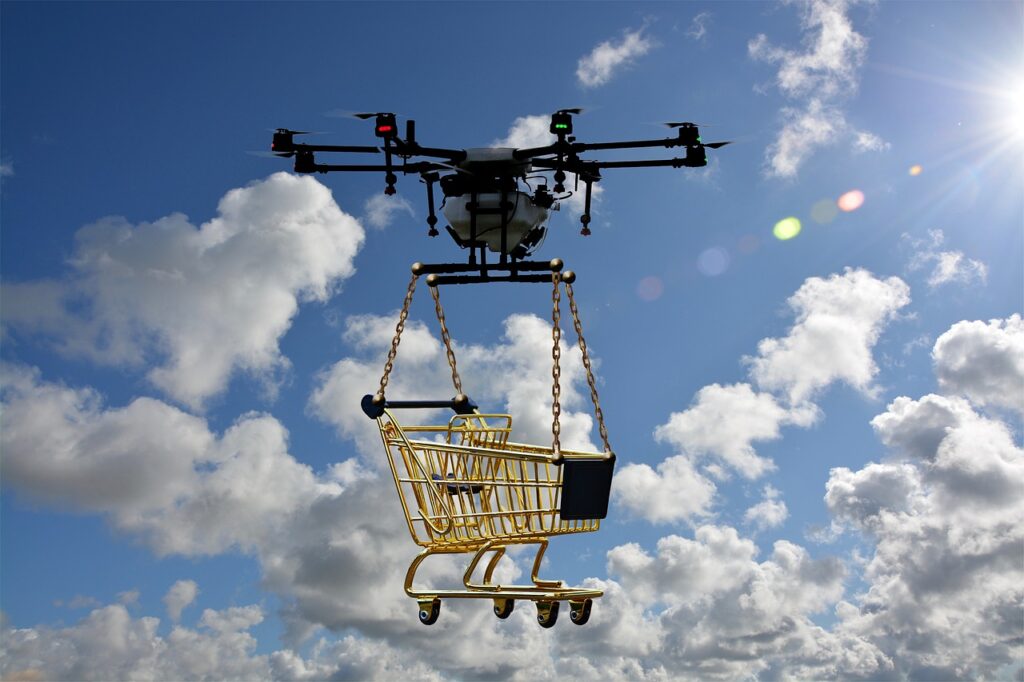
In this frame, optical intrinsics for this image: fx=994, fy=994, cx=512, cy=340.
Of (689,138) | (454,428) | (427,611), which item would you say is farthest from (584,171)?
(427,611)

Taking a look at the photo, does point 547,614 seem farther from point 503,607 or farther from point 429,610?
point 429,610

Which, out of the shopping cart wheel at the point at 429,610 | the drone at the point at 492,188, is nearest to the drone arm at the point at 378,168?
the drone at the point at 492,188

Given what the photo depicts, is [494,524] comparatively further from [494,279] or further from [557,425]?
[494,279]

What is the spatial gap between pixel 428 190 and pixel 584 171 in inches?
68.3

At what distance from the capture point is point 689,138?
11219 millimetres

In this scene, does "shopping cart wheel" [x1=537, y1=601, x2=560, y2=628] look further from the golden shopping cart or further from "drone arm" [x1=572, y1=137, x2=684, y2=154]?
"drone arm" [x1=572, y1=137, x2=684, y2=154]

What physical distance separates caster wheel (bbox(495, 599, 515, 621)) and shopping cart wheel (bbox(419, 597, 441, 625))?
1.93ft

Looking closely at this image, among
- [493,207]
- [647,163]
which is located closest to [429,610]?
[493,207]

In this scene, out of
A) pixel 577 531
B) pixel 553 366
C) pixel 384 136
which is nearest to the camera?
pixel 553 366

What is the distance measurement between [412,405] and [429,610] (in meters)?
2.01

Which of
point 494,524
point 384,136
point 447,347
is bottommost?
point 494,524

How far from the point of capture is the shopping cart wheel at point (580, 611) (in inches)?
375

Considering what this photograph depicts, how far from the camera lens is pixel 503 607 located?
9930 millimetres

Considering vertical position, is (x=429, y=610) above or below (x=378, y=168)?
below
